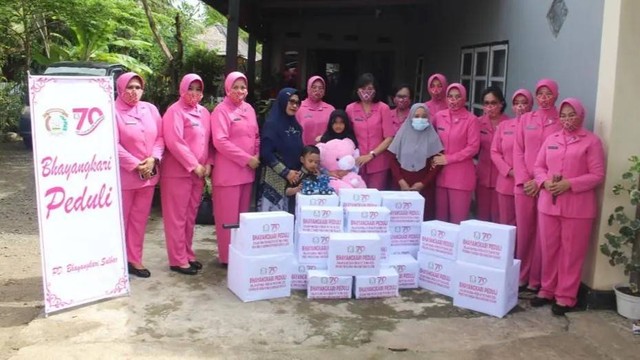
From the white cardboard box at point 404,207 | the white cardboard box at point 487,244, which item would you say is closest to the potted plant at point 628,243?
the white cardboard box at point 487,244

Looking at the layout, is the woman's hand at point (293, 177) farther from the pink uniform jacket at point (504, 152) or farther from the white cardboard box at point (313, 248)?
the pink uniform jacket at point (504, 152)

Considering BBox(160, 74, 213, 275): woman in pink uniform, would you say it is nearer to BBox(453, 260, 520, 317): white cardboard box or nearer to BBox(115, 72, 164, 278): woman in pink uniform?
BBox(115, 72, 164, 278): woman in pink uniform

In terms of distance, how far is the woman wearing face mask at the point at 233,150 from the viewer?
506 cm

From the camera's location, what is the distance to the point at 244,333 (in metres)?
3.97

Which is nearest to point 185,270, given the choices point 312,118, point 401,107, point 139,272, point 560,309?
point 139,272

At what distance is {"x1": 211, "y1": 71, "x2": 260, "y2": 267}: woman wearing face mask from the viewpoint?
16.6 ft

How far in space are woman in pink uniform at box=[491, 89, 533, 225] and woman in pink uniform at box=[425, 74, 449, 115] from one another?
0.87 metres

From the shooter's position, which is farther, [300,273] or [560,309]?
[300,273]

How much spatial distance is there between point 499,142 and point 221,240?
260 centimetres

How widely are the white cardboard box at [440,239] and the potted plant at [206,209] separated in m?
2.88

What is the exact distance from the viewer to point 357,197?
498 cm

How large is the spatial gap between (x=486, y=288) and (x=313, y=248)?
135cm

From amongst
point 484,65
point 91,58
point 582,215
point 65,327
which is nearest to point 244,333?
point 65,327

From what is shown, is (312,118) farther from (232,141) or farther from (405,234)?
(405,234)
